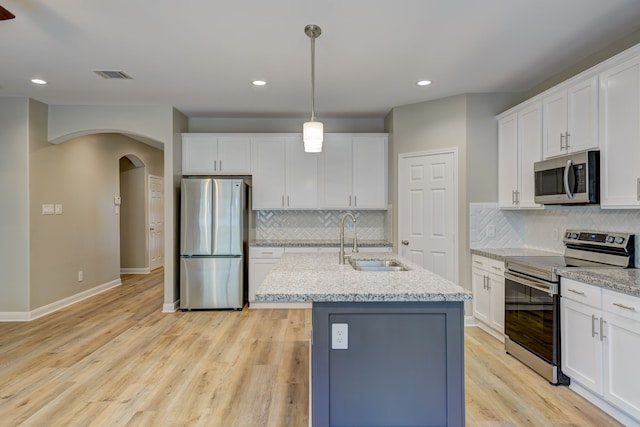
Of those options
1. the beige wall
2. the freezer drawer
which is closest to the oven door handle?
the freezer drawer

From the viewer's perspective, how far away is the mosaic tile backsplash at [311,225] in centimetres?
527

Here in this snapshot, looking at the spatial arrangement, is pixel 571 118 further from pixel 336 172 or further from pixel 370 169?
pixel 336 172

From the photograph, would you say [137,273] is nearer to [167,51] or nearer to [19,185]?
[19,185]

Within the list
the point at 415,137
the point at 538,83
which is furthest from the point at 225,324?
the point at 538,83

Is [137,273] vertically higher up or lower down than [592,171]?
lower down

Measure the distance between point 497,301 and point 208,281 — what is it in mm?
3325

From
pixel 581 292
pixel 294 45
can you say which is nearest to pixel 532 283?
pixel 581 292

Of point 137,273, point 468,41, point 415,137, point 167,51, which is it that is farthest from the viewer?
point 137,273

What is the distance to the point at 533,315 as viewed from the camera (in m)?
2.80

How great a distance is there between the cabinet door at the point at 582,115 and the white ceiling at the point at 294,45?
39cm

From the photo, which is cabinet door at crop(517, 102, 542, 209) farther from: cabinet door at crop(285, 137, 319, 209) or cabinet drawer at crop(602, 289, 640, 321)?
cabinet door at crop(285, 137, 319, 209)

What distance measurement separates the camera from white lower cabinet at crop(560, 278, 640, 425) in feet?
6.66

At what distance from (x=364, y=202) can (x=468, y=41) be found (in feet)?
8.32

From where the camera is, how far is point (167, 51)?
118 inches
